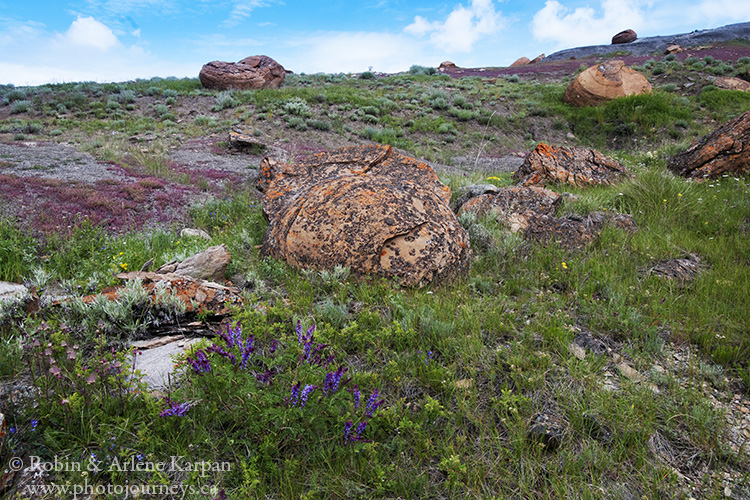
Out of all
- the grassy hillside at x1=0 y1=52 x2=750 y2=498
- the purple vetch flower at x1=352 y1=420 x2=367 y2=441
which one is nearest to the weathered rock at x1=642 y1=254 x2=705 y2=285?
the grassy hillside at x1=0 y1=52 x2=750 y2=498

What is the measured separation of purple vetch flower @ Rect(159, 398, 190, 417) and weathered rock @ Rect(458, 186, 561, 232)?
4.31 metres

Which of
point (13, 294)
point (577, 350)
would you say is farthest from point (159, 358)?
point (577, 350)

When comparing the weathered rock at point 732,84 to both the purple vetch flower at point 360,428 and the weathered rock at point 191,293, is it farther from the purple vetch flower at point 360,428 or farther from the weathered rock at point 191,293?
the purple vetch flower at point 360,428

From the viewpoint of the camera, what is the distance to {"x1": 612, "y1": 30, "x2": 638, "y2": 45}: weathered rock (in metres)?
58.1

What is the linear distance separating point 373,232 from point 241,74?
983 inches

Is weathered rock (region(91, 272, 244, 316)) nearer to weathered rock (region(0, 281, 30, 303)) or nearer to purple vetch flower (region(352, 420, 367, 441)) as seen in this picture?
weathered rock (region(0, 281, 30, 303))

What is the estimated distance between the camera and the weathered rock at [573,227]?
484cm

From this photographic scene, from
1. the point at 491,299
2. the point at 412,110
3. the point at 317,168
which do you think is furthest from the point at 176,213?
the point at 412,110

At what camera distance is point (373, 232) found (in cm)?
388

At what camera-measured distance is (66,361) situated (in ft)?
7.86

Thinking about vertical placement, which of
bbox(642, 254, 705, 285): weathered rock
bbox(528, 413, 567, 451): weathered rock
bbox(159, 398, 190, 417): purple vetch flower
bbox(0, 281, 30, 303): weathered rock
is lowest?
bbox(528, 413, 567, 451): weathered rock

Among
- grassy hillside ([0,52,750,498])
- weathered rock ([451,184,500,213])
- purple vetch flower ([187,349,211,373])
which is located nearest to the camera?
grassy hillside ([0,52,750,498])

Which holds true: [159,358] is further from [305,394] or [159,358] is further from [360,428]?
[360,428]

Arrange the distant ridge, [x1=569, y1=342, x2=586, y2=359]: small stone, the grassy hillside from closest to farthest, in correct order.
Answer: the grassy hillside, [x1=569, y1=342, x2=586, y2=359]: small stone, the distant ridge
